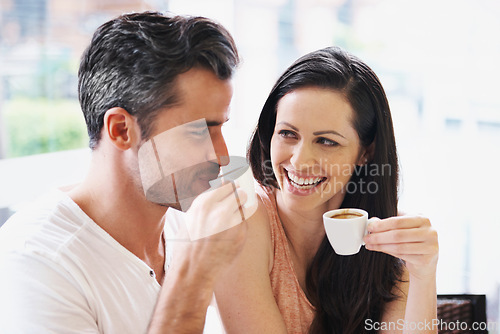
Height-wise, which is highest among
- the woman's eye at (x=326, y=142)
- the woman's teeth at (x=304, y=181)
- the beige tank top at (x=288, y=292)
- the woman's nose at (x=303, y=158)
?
the woman's eye at (x=326, y=142)

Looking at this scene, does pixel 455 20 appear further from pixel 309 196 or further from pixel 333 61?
pixel 309 196

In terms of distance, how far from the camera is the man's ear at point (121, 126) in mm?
1112

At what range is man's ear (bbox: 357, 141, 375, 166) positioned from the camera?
1536 mm

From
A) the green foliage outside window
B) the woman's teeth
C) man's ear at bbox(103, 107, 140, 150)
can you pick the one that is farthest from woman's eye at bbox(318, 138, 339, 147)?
the green foliage outside window

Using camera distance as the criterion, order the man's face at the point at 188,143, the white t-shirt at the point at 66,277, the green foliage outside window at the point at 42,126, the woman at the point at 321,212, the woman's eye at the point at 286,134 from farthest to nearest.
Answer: the green foliage outside window at the point at 42,126 → the woman's eye at the point at 286,134 → the woman at the point at 321,212 → the man's face at the point at 188,143 → the white t-shirt at the point at 66,277

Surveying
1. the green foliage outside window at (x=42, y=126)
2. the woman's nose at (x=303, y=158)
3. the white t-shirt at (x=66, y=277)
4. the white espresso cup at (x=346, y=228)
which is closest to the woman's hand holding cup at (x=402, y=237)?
the white espresso cup at (x=346, y=228)

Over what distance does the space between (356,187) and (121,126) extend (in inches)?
31.0

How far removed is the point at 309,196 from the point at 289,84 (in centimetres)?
33

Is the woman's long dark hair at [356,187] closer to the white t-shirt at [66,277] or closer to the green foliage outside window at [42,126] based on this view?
the white t-shirt at [66,277]

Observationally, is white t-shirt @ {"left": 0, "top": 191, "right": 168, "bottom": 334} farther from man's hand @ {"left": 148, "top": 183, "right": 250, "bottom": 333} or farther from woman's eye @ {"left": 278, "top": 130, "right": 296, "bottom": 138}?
woman's eye @ {"left": 278, "top": 130, "right": 296, "bottom": 138}

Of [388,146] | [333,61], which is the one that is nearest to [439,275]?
[388,146]

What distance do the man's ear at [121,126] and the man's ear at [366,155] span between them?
0.73m

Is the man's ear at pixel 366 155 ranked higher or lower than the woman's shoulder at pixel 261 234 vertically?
higher

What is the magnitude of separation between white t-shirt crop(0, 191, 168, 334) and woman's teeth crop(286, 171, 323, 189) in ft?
1.58
